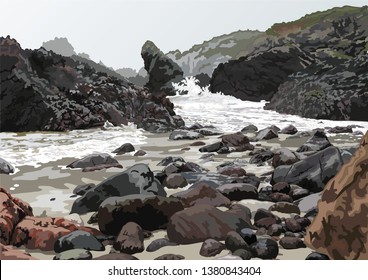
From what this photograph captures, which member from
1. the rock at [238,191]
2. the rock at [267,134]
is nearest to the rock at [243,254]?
the rock at [238,191]

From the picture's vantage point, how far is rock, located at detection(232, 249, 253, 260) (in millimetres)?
3547

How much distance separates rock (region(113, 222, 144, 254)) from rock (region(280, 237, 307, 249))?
1.00 metres

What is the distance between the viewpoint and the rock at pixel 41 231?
3.88m

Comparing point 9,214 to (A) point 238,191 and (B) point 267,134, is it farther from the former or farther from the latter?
(B) point 267,134

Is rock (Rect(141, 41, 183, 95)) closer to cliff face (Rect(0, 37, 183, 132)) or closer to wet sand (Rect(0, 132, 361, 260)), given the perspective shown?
cliff face (Rect(0, 37, 183, 132))

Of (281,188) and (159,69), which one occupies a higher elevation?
(159,69)

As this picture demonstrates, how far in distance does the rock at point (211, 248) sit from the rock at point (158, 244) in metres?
0.27

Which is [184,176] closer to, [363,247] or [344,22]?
[363,247]

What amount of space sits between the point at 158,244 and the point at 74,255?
2.00 feet

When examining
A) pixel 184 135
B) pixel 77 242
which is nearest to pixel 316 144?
pixel 184 135

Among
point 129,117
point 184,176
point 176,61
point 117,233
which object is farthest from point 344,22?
point 117,233

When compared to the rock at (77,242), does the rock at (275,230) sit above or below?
below

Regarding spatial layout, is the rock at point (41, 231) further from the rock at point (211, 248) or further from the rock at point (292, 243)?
the rock at point (292, 243)

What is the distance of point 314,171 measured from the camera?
18.0 ft
